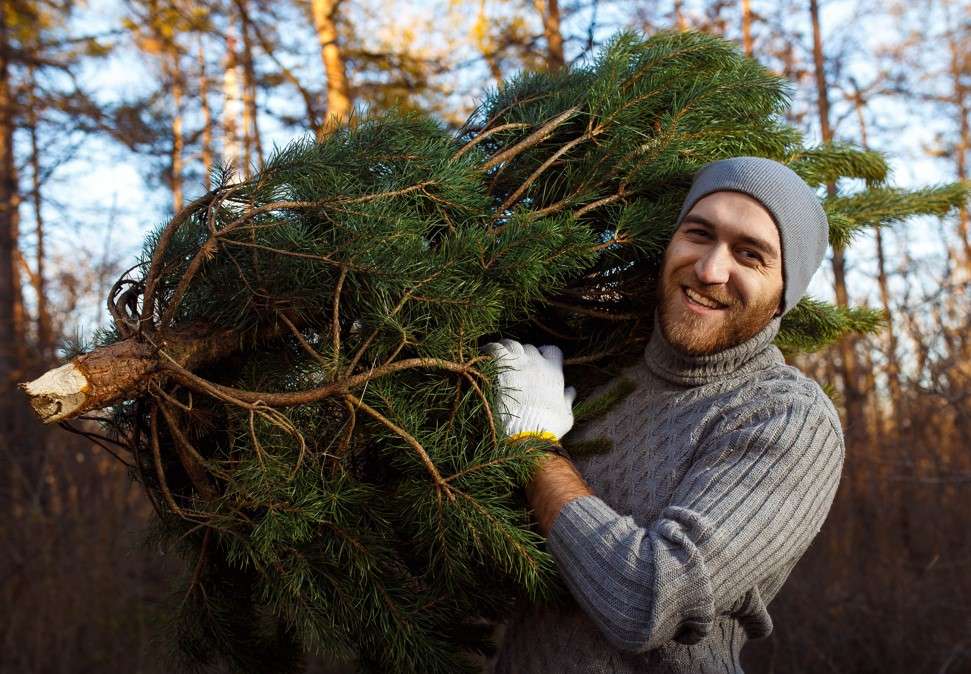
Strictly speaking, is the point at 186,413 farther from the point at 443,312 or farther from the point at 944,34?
the point at 944,34

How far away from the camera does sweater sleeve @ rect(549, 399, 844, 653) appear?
4.82ft

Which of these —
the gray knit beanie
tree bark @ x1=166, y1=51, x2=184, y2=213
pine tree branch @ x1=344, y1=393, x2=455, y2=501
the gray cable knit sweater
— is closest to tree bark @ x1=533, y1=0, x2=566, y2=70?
tree bark @ x1=166, y1=51, x2=184, y2=213

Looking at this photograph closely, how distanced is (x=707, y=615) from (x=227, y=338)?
1093mm

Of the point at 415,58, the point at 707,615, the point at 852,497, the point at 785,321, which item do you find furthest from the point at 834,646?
the point at 415,58

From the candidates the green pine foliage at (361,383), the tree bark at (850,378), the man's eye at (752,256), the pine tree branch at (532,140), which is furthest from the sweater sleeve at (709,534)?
the tree bark at (850,378)

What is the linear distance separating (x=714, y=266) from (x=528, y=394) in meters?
0.51

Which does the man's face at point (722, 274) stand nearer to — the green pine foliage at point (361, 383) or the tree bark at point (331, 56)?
the green pine foliage at point (361, 383)

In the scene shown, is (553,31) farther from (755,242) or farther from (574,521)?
(574,521)

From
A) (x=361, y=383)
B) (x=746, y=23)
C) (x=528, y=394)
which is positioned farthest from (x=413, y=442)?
(x=746, y=23)

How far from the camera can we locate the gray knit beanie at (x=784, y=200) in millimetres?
1832

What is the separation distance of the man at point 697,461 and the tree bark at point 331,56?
4.52 m

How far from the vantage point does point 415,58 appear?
6.81 meters

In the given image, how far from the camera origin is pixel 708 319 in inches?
72.4

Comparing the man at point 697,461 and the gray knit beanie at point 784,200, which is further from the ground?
the gray knit beanie at point 784,200
